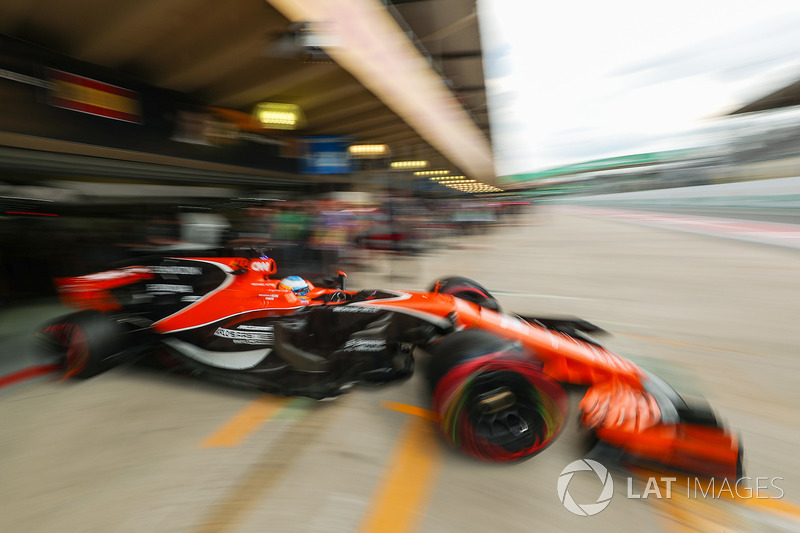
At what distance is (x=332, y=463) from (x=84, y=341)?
6.38 ft

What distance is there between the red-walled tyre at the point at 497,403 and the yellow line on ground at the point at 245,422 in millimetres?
1040

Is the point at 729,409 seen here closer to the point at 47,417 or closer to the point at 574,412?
the point at 574,412

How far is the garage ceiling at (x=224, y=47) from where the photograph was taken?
3035mm

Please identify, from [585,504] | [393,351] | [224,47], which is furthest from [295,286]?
[224,47]

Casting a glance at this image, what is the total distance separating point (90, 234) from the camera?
465cm

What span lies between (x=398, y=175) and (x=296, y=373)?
9.86 m

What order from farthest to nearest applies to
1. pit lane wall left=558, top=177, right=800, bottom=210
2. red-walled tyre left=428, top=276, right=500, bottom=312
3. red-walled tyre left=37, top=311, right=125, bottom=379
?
pit lane wall left=558, top=177, right=800, bottom=210 → red-walled tyre left=428, top=276, right=500, bottom=312 → red-walled tyre left=37, top=311, right=125, bottom=379

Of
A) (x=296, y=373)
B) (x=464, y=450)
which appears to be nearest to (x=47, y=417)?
(x=296, y=373)

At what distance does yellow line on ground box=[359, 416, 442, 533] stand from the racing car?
0.21m

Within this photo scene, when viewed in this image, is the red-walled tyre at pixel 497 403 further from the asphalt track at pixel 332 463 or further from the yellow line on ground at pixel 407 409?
the yellow line on ground at pixel 407 409

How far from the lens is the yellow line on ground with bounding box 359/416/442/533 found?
1355mm

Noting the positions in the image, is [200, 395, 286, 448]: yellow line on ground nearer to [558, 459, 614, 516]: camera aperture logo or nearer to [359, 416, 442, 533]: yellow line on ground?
[359, 416, 442, 533]: yellow line on ground

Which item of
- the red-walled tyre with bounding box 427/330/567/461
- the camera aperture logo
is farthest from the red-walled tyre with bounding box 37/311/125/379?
the camera aperture logo

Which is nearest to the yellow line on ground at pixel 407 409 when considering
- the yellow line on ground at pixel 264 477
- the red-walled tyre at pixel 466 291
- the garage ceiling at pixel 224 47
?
the yellow line on ground at pixel 264 477
